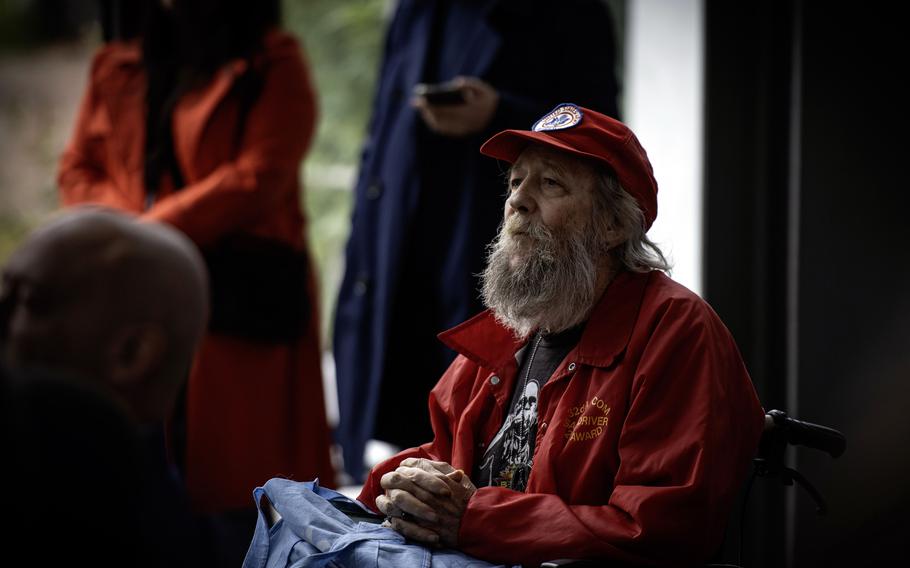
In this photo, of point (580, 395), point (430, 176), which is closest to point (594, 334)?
point (580, 395)

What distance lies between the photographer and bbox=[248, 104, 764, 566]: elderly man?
67.2 inches

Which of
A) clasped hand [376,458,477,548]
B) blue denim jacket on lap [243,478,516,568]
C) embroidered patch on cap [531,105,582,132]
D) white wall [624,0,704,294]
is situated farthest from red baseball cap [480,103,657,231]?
white wall [624,0,704,294]

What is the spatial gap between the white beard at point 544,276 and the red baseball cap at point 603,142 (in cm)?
12

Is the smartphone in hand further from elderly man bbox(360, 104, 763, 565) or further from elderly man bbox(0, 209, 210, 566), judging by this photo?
elderly man bbox(0, 209, 210, 566)

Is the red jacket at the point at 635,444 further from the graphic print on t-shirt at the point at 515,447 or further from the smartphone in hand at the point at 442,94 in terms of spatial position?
the smartphone in hand at the point at 442,94

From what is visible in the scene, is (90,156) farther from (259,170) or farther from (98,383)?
(98,383)

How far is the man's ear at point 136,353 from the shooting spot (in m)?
1.21

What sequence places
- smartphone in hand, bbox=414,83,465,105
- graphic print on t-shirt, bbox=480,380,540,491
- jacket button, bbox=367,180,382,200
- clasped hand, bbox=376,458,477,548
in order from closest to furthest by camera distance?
clasped hand, bbox=376,458,477,548, graphic print on t-shirt, bbox=480,380,540,491, smartphone in hand, bbox=414,83,465,105, jacket button, bbox=367,180,382,200

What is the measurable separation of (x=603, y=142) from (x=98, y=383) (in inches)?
45.3

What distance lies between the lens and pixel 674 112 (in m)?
3.71

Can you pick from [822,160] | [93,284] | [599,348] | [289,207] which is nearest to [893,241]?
[822,160]

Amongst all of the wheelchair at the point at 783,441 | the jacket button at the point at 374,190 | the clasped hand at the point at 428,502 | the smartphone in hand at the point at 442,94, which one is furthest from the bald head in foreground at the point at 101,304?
the jacket button at the point at 374,190

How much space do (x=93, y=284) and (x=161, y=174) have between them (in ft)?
6.77

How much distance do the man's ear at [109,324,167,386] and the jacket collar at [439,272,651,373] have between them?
912 mm
